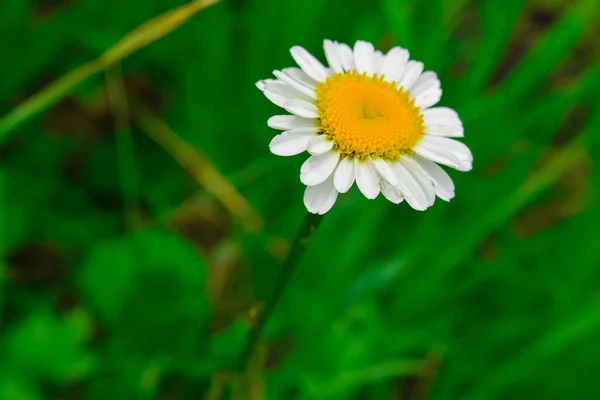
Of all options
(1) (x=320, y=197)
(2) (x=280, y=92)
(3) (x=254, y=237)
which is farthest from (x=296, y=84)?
(3) (x=254, y=237)

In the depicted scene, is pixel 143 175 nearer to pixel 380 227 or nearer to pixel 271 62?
pixel 271 62

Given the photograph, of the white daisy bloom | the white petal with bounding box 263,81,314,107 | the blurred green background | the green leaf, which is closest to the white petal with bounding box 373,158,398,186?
the white daisy bloom

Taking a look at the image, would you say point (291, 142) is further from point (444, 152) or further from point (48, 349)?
point (48, 349)

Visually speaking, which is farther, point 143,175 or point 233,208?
point 143,175

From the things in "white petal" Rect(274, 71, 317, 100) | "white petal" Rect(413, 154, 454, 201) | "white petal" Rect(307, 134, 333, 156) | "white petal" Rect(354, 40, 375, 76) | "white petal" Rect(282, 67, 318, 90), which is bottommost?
"white petal" Rect(413, 154, 454, 201)

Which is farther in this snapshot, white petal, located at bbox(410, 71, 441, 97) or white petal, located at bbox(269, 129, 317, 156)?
white petal, located at bbox(410, 71, 441, 97)

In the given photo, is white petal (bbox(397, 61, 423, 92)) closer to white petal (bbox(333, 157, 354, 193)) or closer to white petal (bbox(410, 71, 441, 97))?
white petal (bbox(410, 71, 441, 97))

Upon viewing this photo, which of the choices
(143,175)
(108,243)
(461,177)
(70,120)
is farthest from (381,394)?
(70,120)
